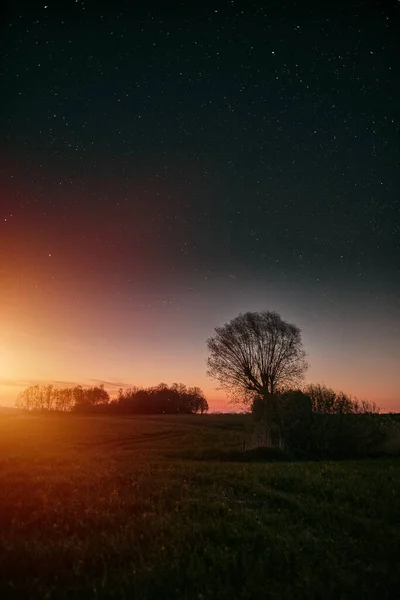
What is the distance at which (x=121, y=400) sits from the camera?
115188mm

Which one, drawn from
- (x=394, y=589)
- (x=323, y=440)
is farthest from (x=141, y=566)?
(x=323, y=440)

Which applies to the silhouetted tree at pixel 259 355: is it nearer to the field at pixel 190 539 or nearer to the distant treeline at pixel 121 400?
the field at pixel 190 539

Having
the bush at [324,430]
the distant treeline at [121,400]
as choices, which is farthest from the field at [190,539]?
the distant treeline at [121,400]

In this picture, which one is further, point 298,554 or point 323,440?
point 323,440

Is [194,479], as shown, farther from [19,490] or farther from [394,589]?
[394,589]

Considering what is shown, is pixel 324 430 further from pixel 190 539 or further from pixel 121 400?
pixel 121 400

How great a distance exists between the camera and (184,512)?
919 centimetres

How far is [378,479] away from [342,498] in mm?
4412

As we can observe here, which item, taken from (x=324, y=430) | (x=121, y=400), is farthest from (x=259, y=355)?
(x=121, y=400)

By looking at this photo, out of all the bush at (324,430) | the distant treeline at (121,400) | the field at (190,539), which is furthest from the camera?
the distant treeline at (121,400)

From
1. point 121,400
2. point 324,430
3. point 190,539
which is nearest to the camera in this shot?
point 190,539

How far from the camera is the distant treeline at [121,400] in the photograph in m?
112

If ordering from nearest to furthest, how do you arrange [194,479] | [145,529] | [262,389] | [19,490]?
1. [145,529]
2. [19,490]
3. [194,479]
4. [262,389]

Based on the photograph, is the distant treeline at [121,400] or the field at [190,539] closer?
the field at [190,539]
